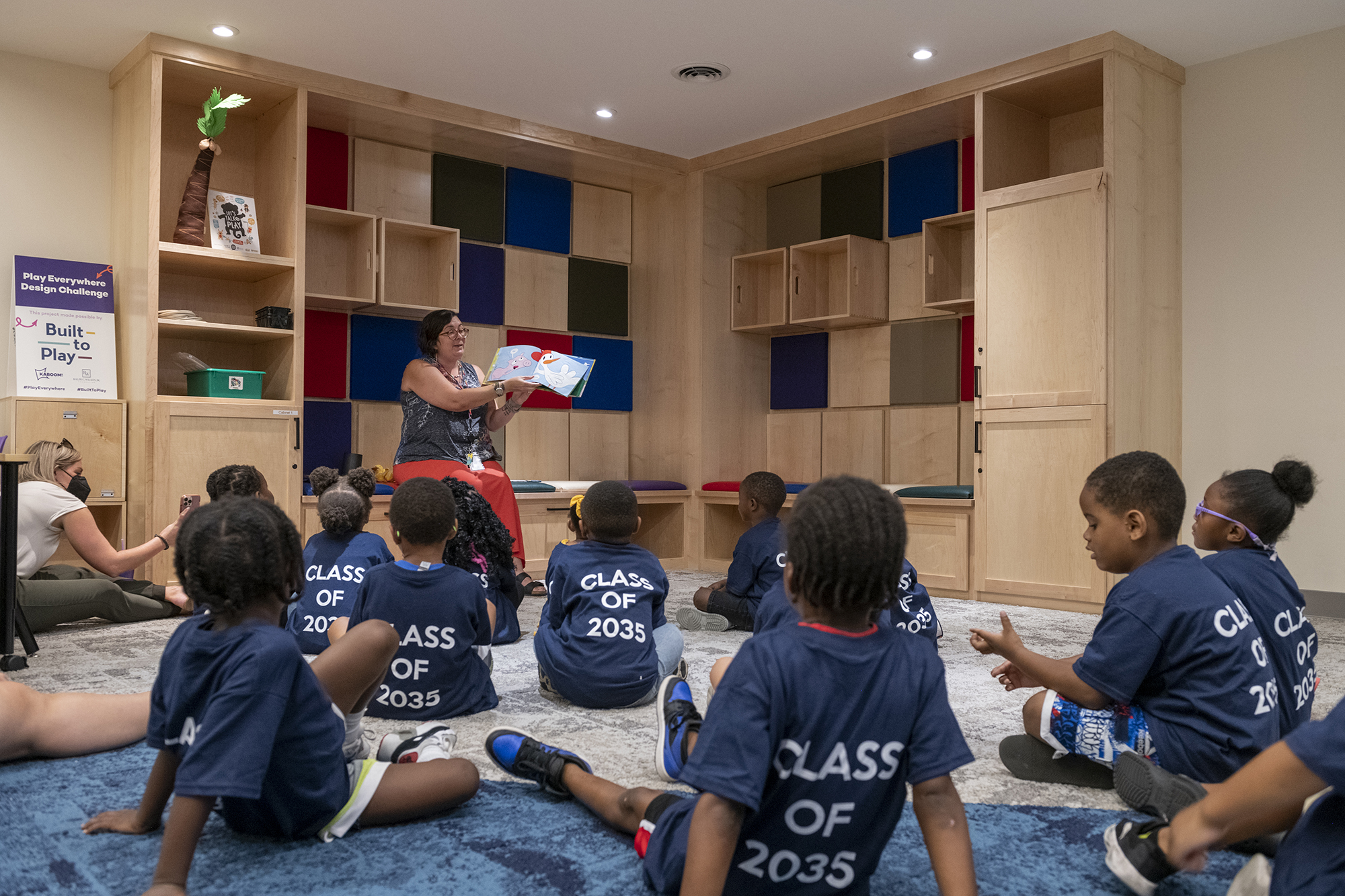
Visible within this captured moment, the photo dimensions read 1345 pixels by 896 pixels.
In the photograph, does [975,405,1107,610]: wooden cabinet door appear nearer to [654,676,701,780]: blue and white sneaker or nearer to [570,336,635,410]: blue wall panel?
[570,336,635,410]: blue wall panel

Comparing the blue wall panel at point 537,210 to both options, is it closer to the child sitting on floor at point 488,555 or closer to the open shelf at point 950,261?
the open shelf at point 950,261

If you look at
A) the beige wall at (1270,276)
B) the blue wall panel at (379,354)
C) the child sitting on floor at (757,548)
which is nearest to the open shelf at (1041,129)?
the beige wall at (1270,276)

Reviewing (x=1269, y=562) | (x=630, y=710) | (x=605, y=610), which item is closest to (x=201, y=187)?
(x=605, y=610)

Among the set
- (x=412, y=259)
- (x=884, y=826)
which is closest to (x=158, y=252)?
(x=412, y=259)

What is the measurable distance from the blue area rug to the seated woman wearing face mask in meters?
1.87

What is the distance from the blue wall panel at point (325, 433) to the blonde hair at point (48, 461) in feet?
5.97

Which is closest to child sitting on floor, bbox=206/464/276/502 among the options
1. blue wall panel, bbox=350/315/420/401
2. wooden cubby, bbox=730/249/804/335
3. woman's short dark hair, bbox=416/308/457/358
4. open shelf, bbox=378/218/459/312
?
woman's short dark hair, bbox=416/308/457/358

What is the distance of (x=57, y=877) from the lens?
1547mm

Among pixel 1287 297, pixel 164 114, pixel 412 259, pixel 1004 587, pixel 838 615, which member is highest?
pixel 164 114

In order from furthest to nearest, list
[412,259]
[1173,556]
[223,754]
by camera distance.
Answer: [412,259], [1173,556], [223,754]

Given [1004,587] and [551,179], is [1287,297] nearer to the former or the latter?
[1004,587]

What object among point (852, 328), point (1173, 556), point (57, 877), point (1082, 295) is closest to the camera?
point (57, 877)

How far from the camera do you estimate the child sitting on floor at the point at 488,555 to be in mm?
3494

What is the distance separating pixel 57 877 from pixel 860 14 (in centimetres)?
424
